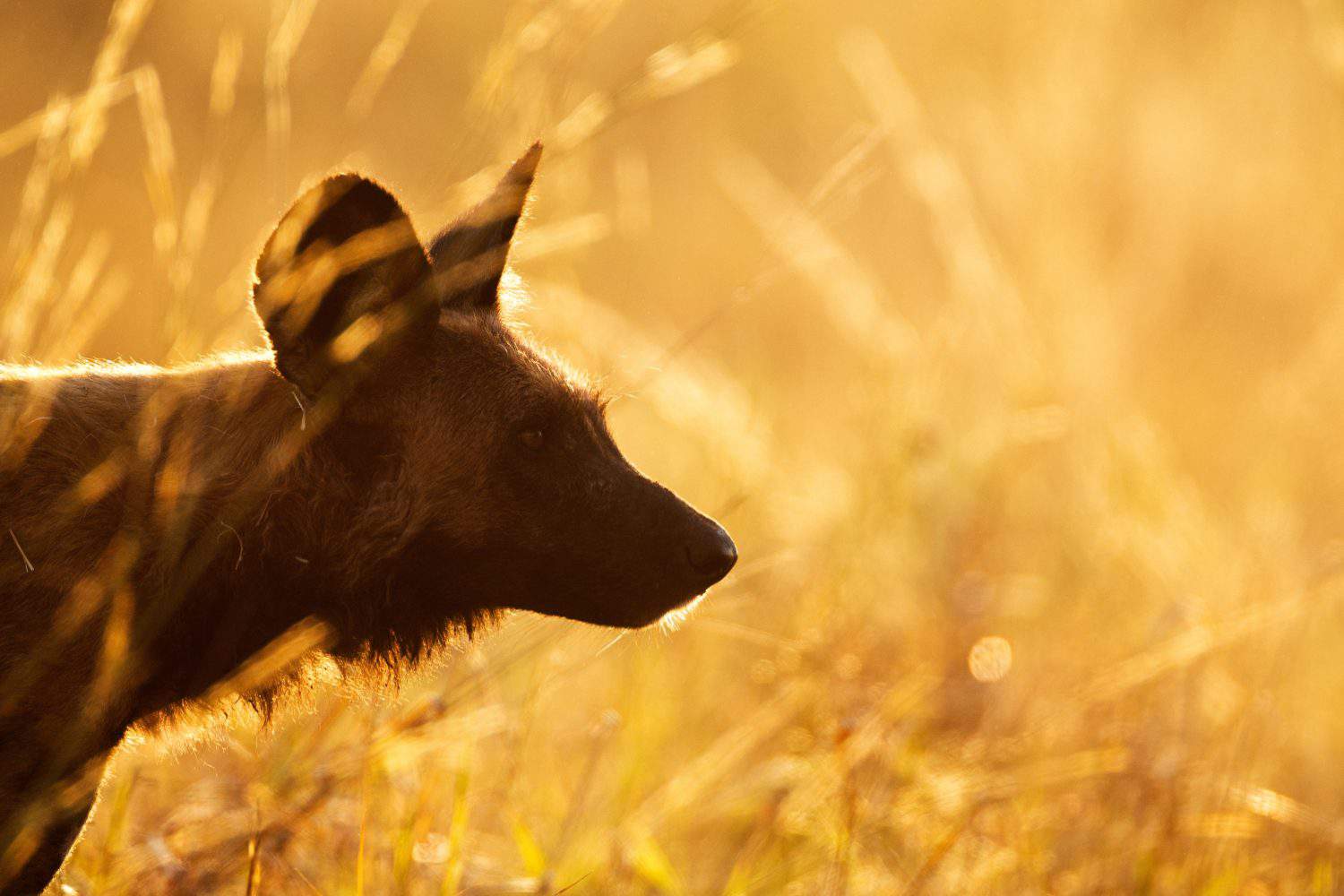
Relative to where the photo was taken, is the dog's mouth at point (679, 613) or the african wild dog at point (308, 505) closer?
the african wild dog at point (308, 505)

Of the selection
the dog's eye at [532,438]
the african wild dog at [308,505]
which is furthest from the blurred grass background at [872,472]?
the dog's eye at [532,438]

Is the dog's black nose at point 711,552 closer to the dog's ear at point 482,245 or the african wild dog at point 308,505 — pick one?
the african wild dog at point 308,505

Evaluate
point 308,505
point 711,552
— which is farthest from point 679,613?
point 308,505

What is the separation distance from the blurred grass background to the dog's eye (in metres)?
0.35

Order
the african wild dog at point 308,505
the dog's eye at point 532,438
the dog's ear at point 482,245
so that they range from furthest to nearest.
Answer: the dog's ear at point 482,245
the dog's eye at point 532,438
the african wild dog at point 308,505

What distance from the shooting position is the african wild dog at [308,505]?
2.42m

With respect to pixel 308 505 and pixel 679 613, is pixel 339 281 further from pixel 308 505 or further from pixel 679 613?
pixel 679 613

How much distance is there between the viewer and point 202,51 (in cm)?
897

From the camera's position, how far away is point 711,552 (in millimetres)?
2879

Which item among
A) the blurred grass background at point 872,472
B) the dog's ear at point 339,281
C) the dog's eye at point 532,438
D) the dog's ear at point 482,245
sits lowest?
the blurred grass background at point 872,472

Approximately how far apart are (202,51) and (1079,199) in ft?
19.2

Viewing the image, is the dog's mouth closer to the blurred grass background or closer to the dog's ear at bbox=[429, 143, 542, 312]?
the blurred grass background

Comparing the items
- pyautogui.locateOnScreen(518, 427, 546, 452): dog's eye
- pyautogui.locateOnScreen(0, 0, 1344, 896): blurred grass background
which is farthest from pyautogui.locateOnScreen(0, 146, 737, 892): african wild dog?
pyautogui.locateOnScreen(0, 0, 1344, 896): blurred grass background

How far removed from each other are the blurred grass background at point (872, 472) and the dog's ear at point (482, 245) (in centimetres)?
6
